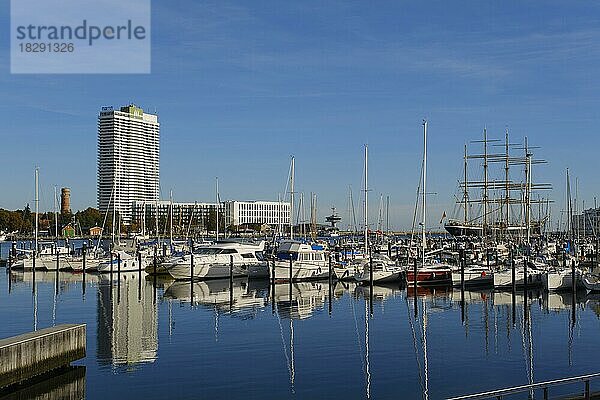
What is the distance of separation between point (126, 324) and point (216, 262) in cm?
2991

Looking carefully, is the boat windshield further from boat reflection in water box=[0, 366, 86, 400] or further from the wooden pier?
boat reflection in water box=[0, 366, 86, 400]

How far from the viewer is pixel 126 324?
139 feet

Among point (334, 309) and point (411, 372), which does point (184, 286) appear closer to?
point (334, 309)

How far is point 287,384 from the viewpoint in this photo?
27797 millimetres

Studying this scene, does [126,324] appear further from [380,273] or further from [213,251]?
[213,251]

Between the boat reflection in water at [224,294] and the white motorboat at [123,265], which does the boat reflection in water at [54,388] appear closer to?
the boat reflection in water at [224,294]

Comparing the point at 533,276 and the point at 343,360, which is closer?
the point at 343,360

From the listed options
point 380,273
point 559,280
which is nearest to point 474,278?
point 559,280

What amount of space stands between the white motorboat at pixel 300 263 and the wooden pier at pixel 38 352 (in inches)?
1524

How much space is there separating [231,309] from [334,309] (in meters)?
6.90

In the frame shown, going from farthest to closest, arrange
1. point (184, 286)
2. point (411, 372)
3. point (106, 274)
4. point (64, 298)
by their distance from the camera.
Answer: point (106, 274) < point (184, 286) < point (64, 298) < point (411, 372)

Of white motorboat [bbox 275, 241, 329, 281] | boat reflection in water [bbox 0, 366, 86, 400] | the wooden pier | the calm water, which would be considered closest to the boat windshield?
white motorboat [bbox 275, 241, 329, 281]

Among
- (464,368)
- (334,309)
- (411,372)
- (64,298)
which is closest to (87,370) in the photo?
(411,372)

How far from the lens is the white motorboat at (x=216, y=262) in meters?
69.2
